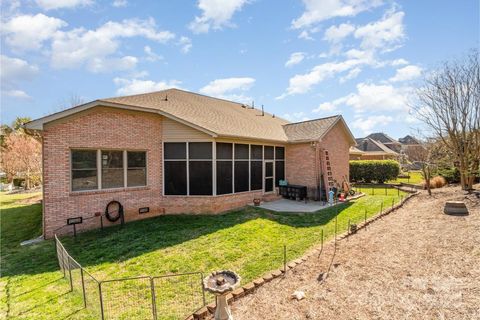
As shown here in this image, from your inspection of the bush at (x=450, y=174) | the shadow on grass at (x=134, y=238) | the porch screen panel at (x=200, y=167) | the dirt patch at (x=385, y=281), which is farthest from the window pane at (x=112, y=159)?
the bush at (x=450, y=174)

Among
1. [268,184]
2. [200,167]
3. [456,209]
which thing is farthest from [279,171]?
[456,209]

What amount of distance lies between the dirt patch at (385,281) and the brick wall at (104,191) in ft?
20.1

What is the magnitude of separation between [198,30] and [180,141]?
5.43 m

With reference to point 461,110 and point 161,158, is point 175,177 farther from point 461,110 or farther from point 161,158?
point 461,110

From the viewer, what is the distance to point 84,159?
9.29m

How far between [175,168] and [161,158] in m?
0.77

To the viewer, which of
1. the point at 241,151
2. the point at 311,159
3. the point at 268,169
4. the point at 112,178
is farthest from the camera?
the point at 311,159

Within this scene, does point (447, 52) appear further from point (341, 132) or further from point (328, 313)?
point (328, 313)

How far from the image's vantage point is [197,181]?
11.1 m

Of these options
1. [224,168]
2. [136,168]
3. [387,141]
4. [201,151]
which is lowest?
[224,168]

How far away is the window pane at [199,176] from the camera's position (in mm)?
11094

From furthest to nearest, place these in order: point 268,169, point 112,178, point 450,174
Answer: point 450,174 < point 268,169 < point 112,178

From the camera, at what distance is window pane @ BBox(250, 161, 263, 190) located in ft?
42.6

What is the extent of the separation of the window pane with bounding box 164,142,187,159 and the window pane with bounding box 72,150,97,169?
284cm
